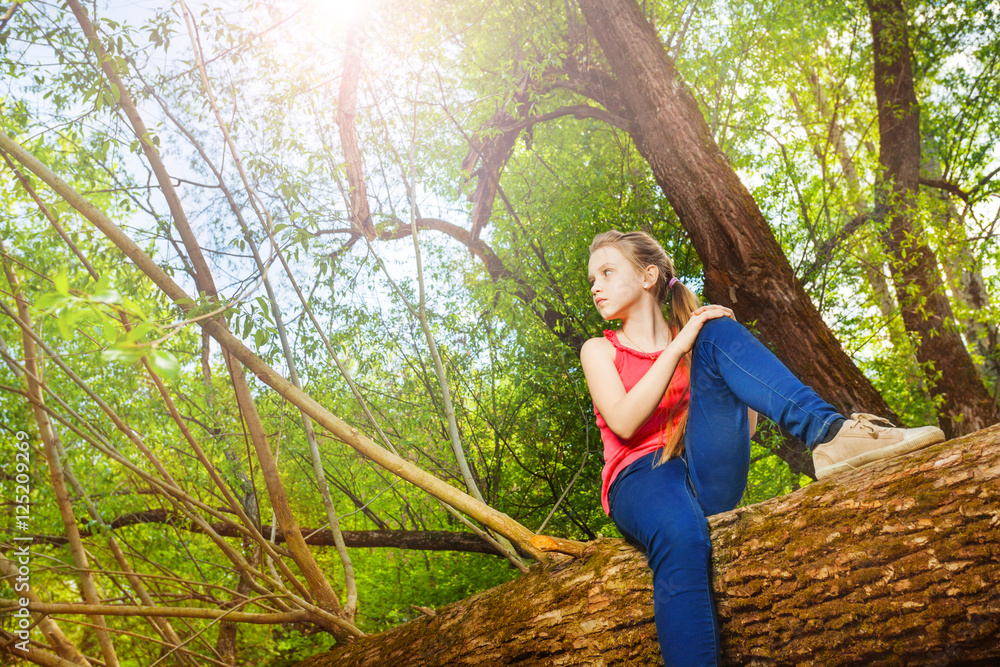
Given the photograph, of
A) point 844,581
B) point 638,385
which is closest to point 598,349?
point 638,385

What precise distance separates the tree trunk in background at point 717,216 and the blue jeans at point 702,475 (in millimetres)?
2399

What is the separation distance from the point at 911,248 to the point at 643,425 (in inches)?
194

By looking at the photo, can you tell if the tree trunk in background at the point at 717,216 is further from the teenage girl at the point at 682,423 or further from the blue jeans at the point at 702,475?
the blue jeans at the point at 702,475

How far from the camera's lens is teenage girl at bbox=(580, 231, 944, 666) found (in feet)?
4.66

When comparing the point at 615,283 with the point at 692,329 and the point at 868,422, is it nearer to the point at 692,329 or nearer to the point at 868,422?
the point at 692,329

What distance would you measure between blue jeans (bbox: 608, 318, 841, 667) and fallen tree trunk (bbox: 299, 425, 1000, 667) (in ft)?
0.32

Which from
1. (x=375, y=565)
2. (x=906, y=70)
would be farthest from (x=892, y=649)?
(x=375, y=565)

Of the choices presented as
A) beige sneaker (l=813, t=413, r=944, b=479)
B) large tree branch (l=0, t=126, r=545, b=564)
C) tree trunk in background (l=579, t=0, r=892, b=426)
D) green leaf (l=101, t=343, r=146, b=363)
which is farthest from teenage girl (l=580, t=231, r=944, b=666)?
tree trunk in background (l=579, t=0, r=892, b=426)

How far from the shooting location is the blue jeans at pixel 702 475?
140 centimetres

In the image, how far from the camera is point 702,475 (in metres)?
1.76

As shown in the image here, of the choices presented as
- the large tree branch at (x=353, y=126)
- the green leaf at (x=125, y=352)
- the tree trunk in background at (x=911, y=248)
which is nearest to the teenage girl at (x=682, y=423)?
the green leaf at (x=125, y=352)

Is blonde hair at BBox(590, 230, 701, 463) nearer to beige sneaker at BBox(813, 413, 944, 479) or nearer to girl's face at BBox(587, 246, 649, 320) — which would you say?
girl's face at BBox(587, 246, 649, 320)

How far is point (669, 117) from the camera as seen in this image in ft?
15.0

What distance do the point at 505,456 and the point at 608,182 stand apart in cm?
298
